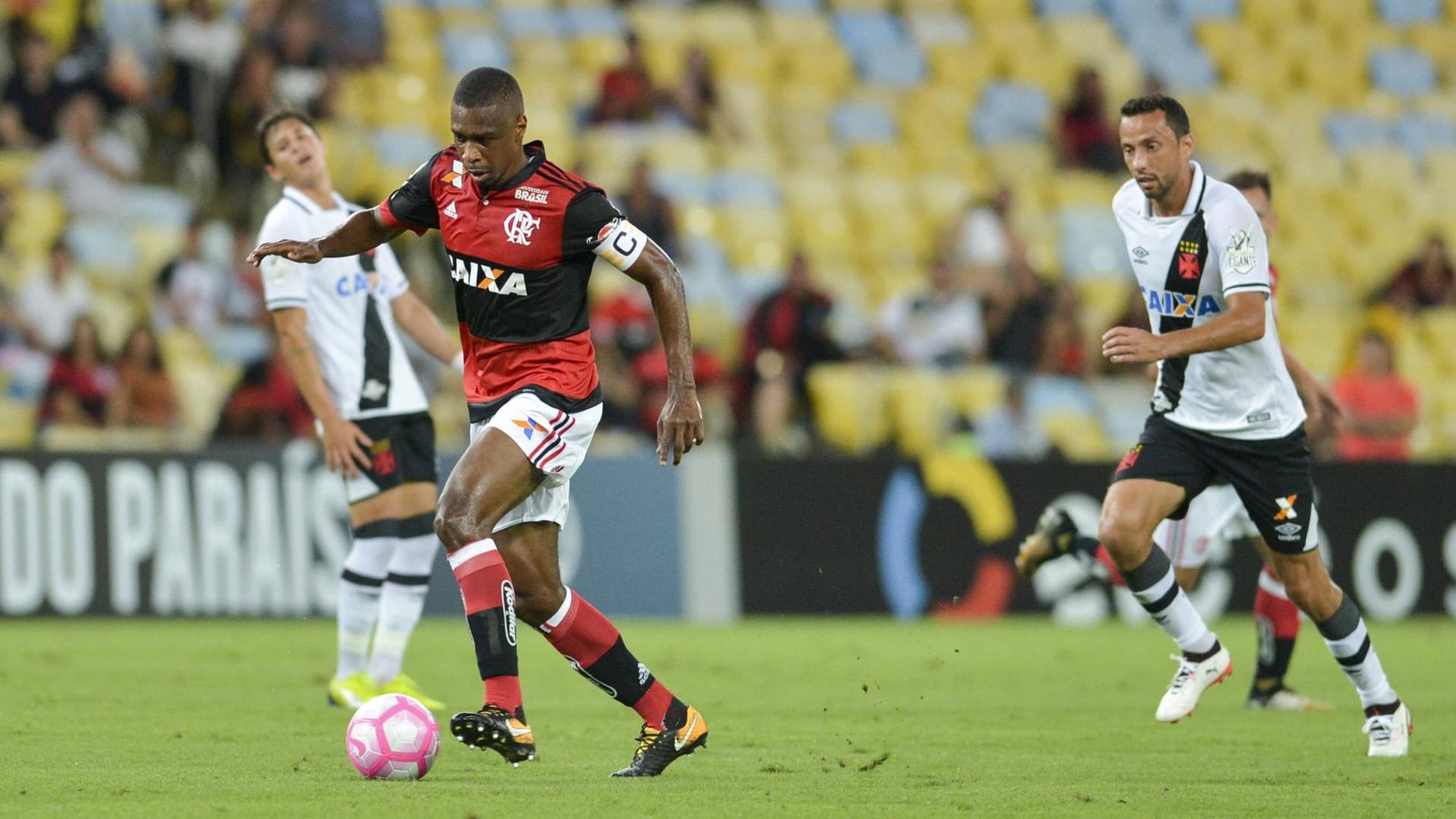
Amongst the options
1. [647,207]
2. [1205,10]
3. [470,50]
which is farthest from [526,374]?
[1205,10]

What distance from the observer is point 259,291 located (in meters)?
15.7

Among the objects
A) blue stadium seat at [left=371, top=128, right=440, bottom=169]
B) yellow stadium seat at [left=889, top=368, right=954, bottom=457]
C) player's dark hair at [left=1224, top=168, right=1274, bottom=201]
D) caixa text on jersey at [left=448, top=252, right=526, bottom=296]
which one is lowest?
yellow stadium seat at [left=889, top=368, right=954, bottom=457]

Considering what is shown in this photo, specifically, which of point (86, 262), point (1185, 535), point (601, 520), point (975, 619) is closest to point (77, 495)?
point (86, 262)

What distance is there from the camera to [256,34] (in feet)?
54.8

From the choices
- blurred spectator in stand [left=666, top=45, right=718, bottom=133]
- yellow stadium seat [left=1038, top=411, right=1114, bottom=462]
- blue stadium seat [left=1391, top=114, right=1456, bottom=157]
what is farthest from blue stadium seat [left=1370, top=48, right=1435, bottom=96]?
blurred spectator in stand [left=666, top=45, right=718, bottom=133]

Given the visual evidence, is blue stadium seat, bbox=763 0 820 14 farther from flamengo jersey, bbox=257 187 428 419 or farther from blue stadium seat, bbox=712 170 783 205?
flamengo jersey, bbox=257 187 428 419

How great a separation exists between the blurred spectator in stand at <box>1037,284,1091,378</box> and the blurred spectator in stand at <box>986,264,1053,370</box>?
0.06 meters

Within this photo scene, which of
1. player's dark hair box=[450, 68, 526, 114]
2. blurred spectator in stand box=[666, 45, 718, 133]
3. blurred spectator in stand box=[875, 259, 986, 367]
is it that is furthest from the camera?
blurred spectator in stand box=[666, 45, 718, 133]

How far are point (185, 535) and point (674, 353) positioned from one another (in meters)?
8.48

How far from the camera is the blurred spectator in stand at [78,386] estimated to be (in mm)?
14305

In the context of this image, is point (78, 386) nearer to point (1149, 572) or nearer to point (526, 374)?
point (526, 374)

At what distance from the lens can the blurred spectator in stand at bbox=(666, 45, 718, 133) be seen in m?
19.2

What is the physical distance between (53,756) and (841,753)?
2.80 meters

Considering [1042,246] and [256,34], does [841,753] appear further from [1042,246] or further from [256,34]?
[1042,246]
